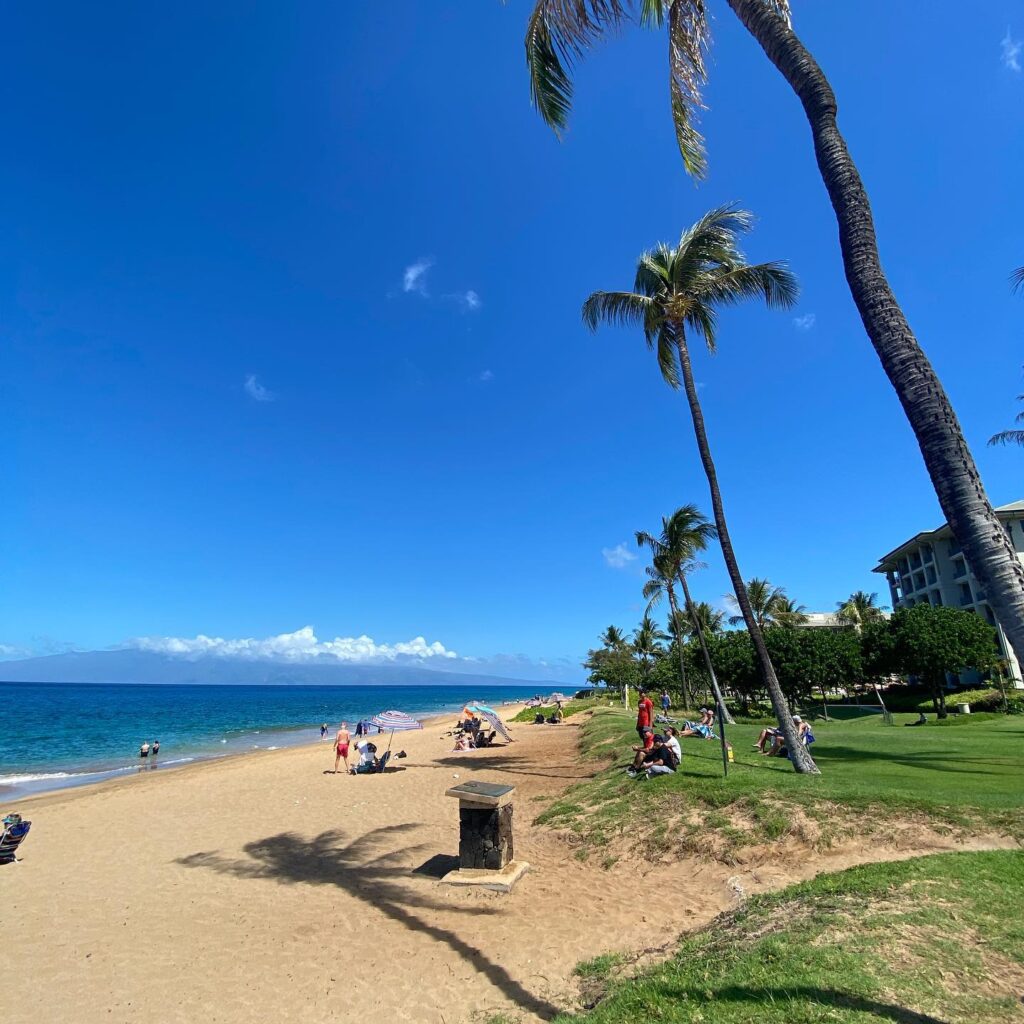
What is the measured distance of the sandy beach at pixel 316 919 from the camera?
227 inches

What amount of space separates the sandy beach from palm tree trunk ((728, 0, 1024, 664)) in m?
4.90

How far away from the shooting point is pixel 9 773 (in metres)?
28.9

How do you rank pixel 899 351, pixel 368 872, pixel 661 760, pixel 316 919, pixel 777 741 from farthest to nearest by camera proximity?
pixel 777 741 → pixel 661 760 → pixel 368 872 → pixel 316 919 → pixel 899 351

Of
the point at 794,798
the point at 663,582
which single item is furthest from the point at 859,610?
the point at 794,798

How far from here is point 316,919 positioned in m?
7.67

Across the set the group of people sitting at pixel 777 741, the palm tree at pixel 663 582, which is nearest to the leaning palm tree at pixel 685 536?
the palm tree at pixel 663 582

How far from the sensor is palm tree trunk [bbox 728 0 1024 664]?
11.2 feet

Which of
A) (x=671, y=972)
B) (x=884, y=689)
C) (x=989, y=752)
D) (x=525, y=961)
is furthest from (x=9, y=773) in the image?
(x=884, y=689)

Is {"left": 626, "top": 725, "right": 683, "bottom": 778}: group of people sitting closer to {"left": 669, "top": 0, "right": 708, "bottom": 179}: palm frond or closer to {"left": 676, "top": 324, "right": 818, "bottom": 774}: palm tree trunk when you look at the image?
{"left": 676, "top": 324, "right": 818, "bottom": 774}: palm tree trunk

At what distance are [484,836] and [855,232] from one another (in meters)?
8.71

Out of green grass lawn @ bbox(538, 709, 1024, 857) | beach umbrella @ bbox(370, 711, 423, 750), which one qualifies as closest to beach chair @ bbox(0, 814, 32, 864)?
beach umbrella @ bbox(370, 711, 423, 750)

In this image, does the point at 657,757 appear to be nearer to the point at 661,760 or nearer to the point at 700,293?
the point at 661,760

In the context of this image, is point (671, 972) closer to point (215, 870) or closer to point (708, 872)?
point (708, 872)

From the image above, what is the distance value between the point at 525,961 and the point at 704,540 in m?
28.5
